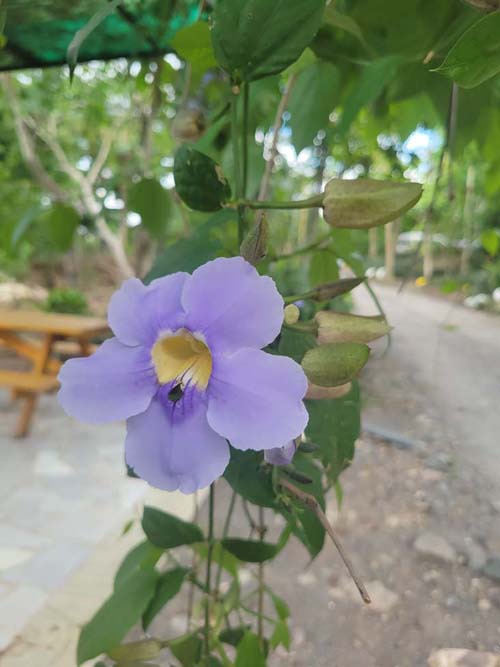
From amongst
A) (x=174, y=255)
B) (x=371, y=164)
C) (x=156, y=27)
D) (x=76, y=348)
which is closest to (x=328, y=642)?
(x=174, y=255)

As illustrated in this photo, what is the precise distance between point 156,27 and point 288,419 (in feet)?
2.57

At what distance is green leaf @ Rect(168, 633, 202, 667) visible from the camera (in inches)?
20.9

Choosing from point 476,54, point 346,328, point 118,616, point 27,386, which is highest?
point 476,54

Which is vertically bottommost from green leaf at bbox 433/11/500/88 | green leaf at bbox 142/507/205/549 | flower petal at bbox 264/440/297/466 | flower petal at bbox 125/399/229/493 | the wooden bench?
the wooden bench

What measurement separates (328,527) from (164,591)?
308 millimetres

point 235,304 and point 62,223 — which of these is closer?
point 235,304

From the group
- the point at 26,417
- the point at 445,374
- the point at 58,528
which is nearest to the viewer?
the point at 445,374

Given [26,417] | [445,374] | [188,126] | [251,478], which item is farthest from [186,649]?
[26,417]

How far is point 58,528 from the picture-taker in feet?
6.81

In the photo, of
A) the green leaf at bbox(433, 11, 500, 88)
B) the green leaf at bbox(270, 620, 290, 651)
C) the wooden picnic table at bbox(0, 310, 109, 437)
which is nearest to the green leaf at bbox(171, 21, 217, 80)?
the green leaf at bbox(433, 11, 500, 88)

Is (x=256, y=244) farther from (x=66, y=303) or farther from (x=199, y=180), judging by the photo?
(x=66, y=303)

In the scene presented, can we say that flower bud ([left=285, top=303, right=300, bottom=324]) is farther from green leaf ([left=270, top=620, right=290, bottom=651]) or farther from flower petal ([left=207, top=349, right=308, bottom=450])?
green leaf ([left=270, top=620, right=290, bottom=651])

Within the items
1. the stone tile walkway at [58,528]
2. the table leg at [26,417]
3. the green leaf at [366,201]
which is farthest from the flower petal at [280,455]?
the table leg at [26,417]

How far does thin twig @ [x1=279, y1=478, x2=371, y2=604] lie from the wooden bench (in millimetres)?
2735
